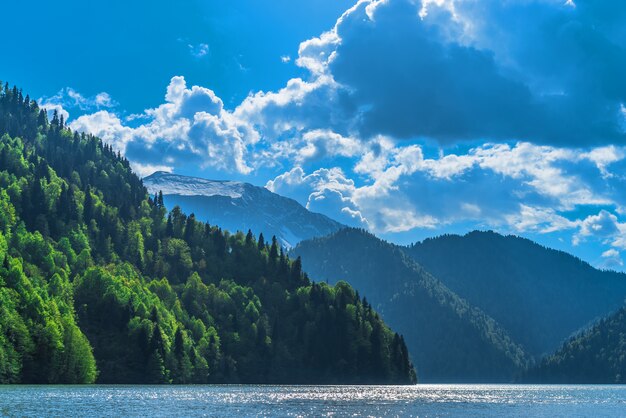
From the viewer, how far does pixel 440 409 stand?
486ft

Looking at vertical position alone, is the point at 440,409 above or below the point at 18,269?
below

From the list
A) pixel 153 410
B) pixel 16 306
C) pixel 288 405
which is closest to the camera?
→ pixel 153 410

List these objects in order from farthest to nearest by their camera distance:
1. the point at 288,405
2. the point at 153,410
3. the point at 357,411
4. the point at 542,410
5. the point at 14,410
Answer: the point at 542,410 < the point at 288,405 < the point at 357,411 < the point at 153,410 < the point at 14,410

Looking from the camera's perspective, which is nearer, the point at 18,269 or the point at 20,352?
the point at 20,352

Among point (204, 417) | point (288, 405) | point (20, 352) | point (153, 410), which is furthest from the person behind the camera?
point (20, 352)

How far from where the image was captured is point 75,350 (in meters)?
192

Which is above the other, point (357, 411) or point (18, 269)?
point (18, 269)

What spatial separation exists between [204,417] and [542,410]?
76519 mm

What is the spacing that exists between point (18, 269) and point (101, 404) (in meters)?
87.8

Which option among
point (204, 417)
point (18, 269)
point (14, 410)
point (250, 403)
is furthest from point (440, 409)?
point (18, 269)

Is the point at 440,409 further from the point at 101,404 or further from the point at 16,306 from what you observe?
the point at 16,306

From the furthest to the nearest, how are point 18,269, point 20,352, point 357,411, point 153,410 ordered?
point 18,269
point 20,352
point 357,411
point 153,410

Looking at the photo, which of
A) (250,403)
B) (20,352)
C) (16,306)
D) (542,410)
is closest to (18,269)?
(16,306)

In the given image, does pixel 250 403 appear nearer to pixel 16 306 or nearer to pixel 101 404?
pixel 101 404
